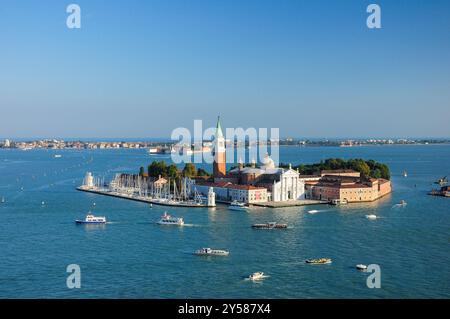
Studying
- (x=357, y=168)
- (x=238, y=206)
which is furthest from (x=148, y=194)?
(x=357, y=168)

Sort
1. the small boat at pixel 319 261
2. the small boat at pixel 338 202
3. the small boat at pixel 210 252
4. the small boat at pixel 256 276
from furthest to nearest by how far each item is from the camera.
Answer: the small boat at pixel 338 202 → the small boat at pixel 210 252 → the small boat at pixel 319 261 → the small boat at pixel 256 276

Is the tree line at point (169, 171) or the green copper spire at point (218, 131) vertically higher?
the green copper spire at point (218, 131)

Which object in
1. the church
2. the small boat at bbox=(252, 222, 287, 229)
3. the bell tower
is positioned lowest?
the small boat at bbox=(252, 222, 287, 229)

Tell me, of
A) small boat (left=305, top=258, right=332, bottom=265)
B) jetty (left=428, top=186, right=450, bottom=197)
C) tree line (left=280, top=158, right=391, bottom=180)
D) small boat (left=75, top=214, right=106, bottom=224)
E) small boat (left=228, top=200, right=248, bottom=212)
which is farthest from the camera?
tree line (left=280, top=158, right=391, bottom=180)

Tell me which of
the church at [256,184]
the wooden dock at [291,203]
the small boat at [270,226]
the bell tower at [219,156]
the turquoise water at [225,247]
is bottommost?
the turquoise water at [225,247]

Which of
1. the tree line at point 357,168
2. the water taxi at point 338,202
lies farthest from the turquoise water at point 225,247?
the tree line at point 357,168

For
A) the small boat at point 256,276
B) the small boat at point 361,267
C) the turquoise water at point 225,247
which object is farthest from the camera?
the small boat at point 361,267

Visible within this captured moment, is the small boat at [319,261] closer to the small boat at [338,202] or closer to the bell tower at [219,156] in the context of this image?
the small boat at [338,202]

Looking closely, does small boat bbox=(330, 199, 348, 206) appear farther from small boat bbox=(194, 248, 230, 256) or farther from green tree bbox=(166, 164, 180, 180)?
small boat bbox=(194, 248, 230, 256)

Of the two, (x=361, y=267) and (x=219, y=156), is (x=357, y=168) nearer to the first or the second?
(x=219, y=156)

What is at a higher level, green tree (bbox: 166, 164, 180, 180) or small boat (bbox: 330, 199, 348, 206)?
green tree (bbox: 166, 164, 180, 180)

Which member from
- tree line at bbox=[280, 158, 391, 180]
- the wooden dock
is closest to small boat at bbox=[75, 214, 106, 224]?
the wooden dock
